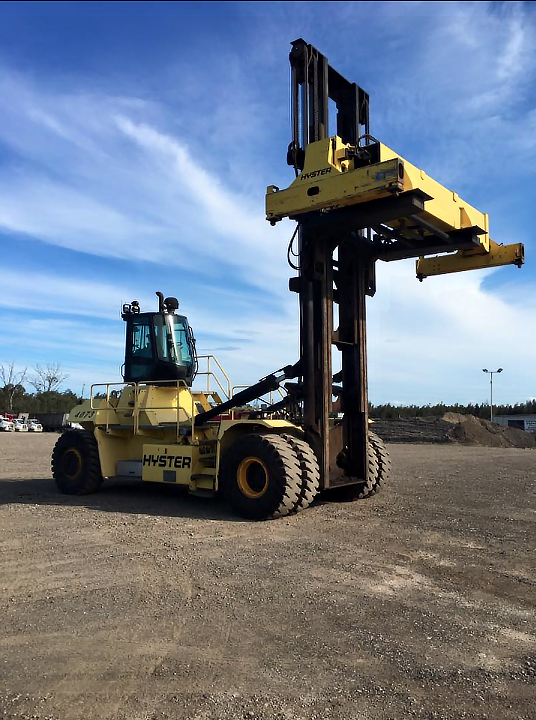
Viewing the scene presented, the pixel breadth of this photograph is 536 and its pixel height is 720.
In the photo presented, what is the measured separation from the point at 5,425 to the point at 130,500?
161ft

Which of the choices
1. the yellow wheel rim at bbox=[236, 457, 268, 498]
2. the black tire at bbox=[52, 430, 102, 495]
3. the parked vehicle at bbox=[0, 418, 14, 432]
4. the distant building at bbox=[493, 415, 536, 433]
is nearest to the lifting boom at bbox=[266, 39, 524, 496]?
the yellow wheel rim at bbox=[236, 457, 268, 498]

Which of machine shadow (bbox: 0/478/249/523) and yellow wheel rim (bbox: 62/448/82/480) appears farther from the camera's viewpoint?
yellow wheel rim (bbox: 62/448/82/480)

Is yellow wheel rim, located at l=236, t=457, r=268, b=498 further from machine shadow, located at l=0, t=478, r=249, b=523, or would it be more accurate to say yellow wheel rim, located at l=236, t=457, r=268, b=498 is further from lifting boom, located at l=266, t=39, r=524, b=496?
lifting boom, located at l=266, t=39, r=524, b=496

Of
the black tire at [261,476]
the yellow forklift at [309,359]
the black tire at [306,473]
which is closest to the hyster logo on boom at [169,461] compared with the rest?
the yellow forklift at [309,359]

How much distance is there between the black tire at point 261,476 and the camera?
9.02 m

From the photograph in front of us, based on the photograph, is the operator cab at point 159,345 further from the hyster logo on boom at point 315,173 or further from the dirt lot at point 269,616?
the hyster logo on boom at point 315,173

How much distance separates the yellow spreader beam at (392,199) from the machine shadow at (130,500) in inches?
195

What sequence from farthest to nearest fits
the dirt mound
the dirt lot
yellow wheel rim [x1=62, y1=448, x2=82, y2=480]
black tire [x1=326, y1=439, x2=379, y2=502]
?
the dirt mound
yellow wheel rim [x1=62, y1=448, x2=82, y2=480]
black tire [x1=326, y1=439, x2=379, y2=502]
the dirt lot

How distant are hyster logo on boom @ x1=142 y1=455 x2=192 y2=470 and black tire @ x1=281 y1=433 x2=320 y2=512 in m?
2.24

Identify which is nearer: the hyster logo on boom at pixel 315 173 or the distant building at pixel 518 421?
the hyster logo on boom at pixel 315 173

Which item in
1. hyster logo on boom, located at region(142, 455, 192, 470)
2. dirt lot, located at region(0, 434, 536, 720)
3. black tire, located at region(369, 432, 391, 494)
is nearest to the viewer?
dirt lot, located at region(0, 434, 536, 720)

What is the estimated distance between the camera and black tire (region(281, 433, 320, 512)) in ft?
30.5

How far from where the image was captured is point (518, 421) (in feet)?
184

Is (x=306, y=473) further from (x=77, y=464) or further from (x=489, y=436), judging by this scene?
(x=489, y=436)
